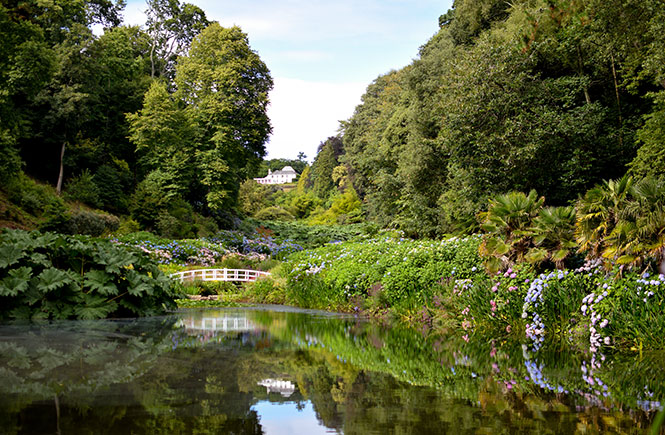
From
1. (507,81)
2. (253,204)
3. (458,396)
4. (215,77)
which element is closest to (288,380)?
(458,396)

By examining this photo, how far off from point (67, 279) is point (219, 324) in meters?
2.26

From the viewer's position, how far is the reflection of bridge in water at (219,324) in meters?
7.36

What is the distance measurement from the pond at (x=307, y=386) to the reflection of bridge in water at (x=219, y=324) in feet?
3.20

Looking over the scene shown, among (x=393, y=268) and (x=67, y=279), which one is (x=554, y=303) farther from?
(x=67, y=279)

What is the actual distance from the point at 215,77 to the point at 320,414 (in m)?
35.6

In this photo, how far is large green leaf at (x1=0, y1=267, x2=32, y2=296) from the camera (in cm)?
668

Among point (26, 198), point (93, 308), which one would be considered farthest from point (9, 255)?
point (26, 198)

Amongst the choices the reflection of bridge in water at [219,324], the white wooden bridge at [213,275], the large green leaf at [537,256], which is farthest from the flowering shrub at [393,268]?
the white wooden bridge at [213,275]

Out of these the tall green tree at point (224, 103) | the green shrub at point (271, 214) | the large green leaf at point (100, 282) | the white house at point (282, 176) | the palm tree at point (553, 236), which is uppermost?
the white house at point (282, 176)

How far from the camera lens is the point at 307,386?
3686 mm

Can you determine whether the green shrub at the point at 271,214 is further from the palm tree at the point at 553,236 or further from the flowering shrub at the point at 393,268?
the palm tree at the point at 553,236

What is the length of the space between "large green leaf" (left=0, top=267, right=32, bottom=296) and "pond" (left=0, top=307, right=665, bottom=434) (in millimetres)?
520

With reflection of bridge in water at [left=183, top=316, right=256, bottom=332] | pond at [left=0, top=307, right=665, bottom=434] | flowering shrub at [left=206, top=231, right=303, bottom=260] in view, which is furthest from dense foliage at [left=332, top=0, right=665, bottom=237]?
flowering shrub at [left=206, top=231, right=303, bottom=260]

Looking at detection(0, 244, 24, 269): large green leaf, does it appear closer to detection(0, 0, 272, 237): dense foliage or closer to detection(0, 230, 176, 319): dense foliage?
detection(0, 230, 176, 319): dense foliage
